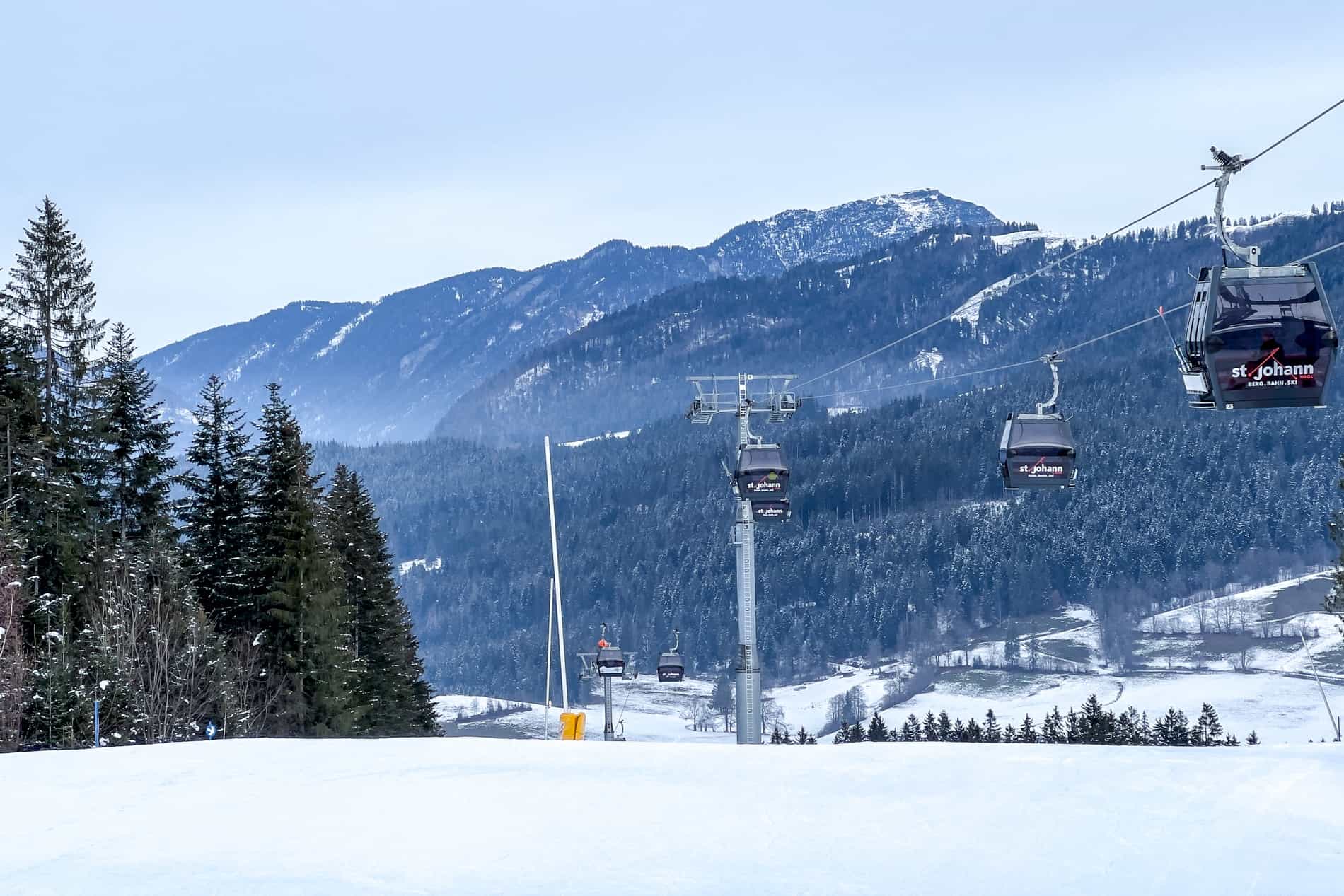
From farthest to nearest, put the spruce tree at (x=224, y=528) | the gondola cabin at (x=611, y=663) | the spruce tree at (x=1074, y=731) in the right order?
1. the spruce tree at (x=1074, y=731)
2. the gondola cabin at (x=611, y=663)
3. the spruce tree at (x=224, y=528)

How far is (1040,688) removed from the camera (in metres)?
189

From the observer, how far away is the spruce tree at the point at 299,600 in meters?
47.7

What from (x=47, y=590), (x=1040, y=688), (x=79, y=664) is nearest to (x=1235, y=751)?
(x=79, y=664)

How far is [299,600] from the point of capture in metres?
47.9

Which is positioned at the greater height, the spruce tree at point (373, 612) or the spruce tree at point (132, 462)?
the spruce tree at point (132, 462)

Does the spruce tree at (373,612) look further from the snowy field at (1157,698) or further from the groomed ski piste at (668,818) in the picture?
the snowy field at (1157,698)

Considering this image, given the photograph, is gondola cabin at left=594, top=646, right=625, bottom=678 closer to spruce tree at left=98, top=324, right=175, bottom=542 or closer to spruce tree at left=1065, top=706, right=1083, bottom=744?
spruce tree at left=98, top=324, right=175, bottom=542

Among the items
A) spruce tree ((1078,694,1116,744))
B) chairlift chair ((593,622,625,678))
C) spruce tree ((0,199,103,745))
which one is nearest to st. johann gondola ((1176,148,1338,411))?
spruce tree ((0,199,103,745))

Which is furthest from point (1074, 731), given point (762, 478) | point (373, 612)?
point (762, 478)

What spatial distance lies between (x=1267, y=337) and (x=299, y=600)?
36.5m

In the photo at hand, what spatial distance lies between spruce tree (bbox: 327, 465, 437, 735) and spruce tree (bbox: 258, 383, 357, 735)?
5.44 m

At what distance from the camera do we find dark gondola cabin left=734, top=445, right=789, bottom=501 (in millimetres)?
40219

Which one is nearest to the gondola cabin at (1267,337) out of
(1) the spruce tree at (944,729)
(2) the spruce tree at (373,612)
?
(2) the spruce tree at (373,612)

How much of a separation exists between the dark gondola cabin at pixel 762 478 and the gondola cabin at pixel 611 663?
17457mm
